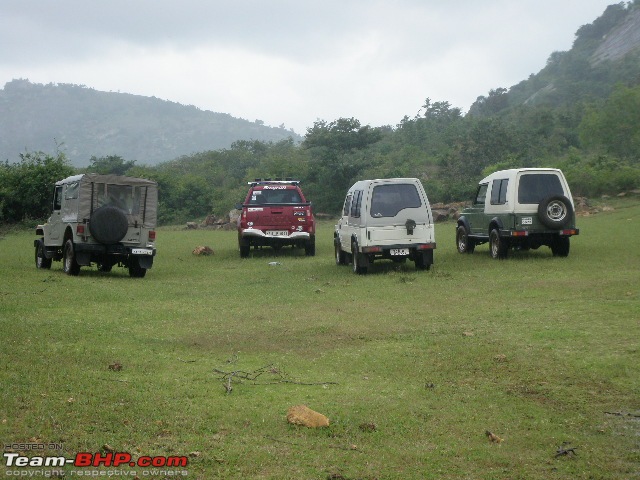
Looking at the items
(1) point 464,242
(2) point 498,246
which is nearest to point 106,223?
(2) point 498,246

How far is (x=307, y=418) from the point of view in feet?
20.5

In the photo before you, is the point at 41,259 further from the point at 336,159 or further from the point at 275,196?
the point at 336,159

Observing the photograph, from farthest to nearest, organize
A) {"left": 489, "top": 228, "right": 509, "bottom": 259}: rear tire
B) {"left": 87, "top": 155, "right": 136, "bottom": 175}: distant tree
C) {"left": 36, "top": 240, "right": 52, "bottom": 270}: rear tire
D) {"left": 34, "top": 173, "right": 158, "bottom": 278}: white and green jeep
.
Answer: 1. {"left": 87, "top": 155, "right": 136, "bottom": 175}: distant tree
2. {"left": 36, "top": 240, "right": 52, "bottom": 270}: rear tire
3. {"left": 489, "top": 228, "right": 509, "bottom": 259}: rear tire
4. {"left": 34, "top": 173, "right": 158, "bottom": 278}: white and green jeep

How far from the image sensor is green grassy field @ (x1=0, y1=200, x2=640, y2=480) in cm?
564

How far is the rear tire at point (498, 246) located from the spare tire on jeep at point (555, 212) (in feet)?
3.70

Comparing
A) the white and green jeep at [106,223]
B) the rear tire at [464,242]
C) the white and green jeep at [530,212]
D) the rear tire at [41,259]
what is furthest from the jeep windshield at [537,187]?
the rear tire at [41,259]

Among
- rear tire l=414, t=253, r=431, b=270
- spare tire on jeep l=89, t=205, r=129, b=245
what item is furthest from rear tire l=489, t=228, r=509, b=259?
spare tire on jeep l=89, t=205, r=129, b=245

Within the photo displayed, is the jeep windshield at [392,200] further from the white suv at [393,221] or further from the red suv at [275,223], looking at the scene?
the red suv at [275,223]

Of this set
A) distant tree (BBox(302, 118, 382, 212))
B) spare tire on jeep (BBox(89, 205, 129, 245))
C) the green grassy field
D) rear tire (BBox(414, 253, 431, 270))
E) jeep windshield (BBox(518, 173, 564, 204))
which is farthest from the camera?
distant tree (BBox(302, 118, 382, 212))

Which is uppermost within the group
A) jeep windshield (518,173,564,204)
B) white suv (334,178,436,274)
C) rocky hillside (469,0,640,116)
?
rocky hillside (469,0,640,116)

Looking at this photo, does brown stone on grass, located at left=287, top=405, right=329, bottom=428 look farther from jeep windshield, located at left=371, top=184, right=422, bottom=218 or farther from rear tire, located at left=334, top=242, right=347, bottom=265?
rear tire, located at left=334, top=242, right=347, bottom=265

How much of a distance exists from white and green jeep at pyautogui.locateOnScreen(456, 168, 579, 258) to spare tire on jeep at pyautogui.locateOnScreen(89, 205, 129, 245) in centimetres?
828

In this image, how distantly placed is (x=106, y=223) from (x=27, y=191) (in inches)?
1045

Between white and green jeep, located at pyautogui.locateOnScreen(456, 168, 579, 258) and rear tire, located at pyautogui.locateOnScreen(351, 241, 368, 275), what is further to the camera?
white and green jeep, located at pyautogui.locateOnScreen(456, 168, 579, 258)
